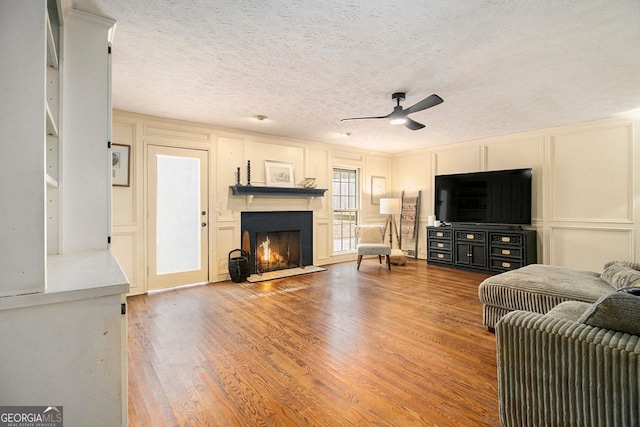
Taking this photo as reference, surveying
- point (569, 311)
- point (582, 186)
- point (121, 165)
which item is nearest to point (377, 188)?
point (582, 186)

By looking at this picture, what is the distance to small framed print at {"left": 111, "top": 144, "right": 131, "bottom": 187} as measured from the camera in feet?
12.7

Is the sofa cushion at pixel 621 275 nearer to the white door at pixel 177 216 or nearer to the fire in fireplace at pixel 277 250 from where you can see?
the fire in fireplace at pixel 277 250

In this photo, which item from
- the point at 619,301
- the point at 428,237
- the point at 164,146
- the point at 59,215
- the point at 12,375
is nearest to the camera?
the point at 12,375

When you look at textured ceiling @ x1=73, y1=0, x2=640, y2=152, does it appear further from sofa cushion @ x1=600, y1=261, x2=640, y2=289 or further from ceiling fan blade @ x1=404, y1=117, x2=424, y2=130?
sofa cushion @ x1=600, y1=261, x2=640, y2=289

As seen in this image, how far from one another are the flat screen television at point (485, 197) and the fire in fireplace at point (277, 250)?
2999 mm

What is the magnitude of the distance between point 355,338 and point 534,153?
4605mm

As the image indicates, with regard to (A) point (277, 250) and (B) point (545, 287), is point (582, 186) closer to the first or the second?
(B) point (545, 287)

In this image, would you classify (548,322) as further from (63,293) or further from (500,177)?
(500,177)

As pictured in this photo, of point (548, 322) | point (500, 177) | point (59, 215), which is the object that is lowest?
point (548, 322)

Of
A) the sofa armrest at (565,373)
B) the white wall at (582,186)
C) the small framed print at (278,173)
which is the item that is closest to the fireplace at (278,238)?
the small framed print at (278,173)

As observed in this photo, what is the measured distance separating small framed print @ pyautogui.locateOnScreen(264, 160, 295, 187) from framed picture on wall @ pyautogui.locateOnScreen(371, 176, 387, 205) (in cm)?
221

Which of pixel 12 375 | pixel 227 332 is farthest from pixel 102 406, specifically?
pixel 227 332

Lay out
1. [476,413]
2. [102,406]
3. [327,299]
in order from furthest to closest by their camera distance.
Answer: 1. [327,299]
2. [476,413]
3. [102,406]

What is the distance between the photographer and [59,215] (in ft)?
6.13
